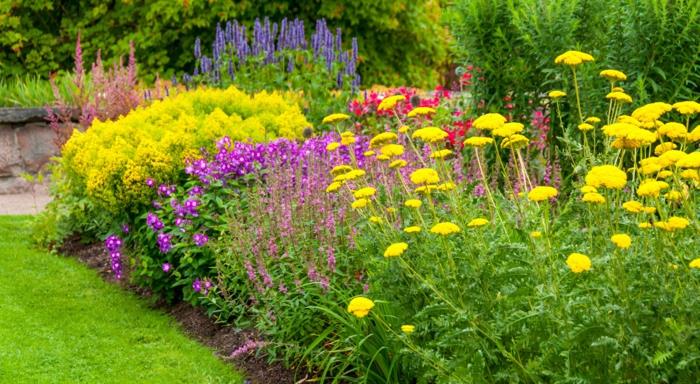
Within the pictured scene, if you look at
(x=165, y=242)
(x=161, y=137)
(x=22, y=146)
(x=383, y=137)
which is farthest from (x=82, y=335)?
(x=22, y=146)

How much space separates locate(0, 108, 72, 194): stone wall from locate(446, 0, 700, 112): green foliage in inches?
201

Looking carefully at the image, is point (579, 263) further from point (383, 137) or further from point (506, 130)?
point (383, 137)

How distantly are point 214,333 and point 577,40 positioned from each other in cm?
299

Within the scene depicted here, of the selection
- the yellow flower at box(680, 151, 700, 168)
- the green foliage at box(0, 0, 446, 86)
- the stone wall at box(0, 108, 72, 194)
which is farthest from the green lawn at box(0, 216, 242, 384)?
the green foliage at box(0, 0, 446, 86)

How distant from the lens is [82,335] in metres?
5.75

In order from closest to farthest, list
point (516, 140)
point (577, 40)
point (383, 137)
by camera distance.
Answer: point (516, 140), point (383, 137), point (577, 40)

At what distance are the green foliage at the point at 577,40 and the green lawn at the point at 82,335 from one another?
2652 millimetres

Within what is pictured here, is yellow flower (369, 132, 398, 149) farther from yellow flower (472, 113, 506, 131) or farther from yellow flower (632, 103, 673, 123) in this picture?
yellow flower (632, 103, 673, 123)

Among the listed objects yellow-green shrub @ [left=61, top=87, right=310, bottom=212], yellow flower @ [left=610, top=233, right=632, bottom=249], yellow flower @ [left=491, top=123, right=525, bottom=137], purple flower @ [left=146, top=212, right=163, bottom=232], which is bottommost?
purple flower @ [left=146, top=212, right=163, bottom=232]

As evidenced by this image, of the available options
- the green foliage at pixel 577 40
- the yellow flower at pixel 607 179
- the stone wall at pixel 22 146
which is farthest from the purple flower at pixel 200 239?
the stone wall at pixel 22 146

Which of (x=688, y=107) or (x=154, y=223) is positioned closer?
(x=688, y=107)

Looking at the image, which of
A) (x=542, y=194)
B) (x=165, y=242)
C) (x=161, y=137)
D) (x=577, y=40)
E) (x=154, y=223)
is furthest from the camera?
(x=161, y=137)

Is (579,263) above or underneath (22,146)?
above

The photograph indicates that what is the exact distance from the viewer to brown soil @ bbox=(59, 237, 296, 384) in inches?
193
